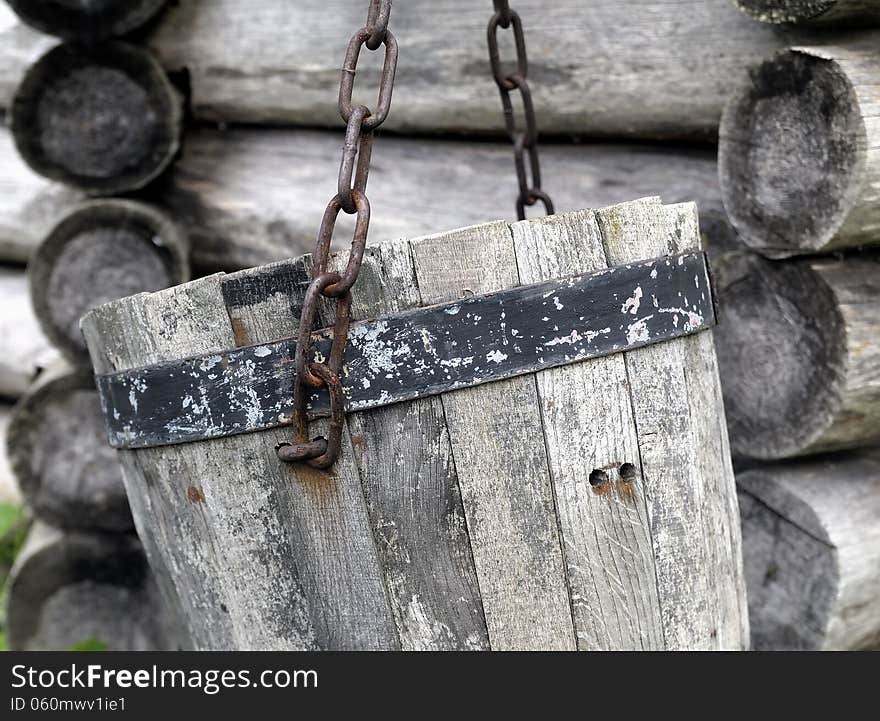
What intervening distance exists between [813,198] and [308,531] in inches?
41.3

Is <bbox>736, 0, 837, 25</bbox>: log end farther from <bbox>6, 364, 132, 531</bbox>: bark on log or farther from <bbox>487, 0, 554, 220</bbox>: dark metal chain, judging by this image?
<bbox>6, 364, 132, 531</bbox>: bark on log

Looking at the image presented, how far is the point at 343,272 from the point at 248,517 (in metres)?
0.41

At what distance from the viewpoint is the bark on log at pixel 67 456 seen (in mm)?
2580

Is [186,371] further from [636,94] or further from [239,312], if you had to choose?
[636,94]

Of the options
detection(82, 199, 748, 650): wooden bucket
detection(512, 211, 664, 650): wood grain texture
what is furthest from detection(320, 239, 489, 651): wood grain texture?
detection(512, 211, 664, 650): wood grain texture

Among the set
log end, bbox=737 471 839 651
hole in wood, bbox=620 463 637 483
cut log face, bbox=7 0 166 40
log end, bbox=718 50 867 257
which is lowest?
log end, bbox=737 471 839 651

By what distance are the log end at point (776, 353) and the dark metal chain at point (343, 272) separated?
935mm

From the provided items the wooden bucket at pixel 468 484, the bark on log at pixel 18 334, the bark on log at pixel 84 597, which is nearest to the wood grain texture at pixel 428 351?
the wooden bucket at pixel 468 484

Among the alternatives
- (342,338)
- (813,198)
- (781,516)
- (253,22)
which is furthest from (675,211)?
(253,22)

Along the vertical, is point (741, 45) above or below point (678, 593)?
above

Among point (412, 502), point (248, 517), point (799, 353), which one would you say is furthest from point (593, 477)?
point (799, 353)

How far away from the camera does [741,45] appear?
1.88 metres

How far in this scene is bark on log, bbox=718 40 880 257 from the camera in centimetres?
154

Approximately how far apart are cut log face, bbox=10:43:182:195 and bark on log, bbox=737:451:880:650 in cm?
177
